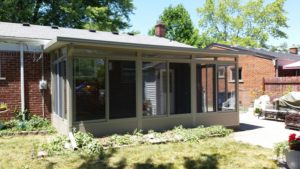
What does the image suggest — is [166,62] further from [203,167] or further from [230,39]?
[230,39]

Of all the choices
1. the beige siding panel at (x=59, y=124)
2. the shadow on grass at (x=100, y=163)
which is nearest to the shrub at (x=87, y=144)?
the shadow on grass at (x=100, y=163)

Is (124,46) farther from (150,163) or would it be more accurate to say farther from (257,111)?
(257,111)

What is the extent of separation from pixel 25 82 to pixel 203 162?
683cm

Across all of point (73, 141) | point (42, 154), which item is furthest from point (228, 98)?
point (42, 154)

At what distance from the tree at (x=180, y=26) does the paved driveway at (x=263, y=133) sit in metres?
29.0

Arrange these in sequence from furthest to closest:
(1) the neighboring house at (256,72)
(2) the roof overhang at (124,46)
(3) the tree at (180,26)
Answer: (3) the tree at (180,26), (1) the neighboring house at (256,72), (2) the roof overhang at (124,46)

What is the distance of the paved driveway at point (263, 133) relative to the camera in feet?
26.3

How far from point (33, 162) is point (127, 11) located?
22.7 m

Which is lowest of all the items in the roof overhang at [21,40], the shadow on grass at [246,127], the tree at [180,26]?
the shadow on grass at [246,127]

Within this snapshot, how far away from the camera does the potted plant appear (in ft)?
16.9

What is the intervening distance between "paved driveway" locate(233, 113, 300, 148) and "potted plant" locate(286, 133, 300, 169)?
2159 millimetres

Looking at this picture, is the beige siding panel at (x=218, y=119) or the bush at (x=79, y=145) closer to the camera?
the bush at (x=79, y=145)

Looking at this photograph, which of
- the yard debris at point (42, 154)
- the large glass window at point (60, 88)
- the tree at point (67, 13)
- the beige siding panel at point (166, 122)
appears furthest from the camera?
the tree at point (67, 13)

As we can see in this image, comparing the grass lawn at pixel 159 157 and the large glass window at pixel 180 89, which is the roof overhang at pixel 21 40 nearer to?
the grass lawn at pixel 159 157
